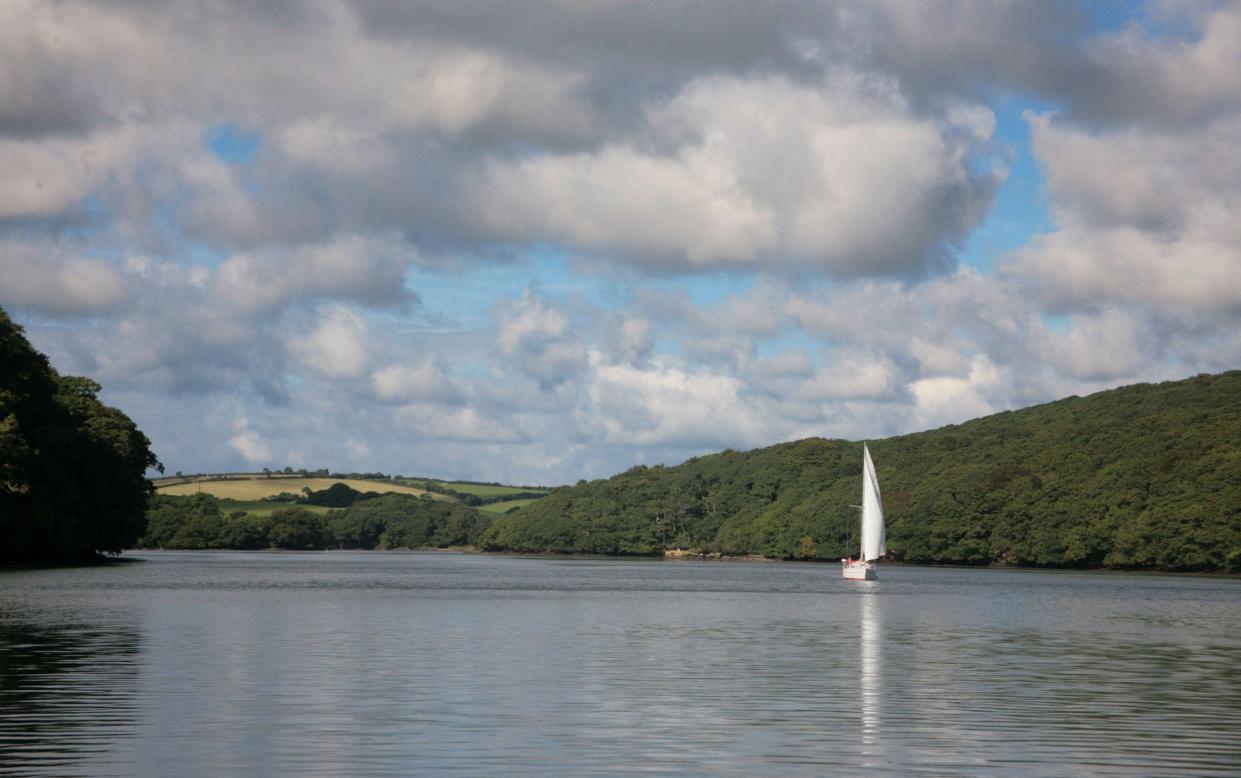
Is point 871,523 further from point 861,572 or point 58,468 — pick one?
point 58,468

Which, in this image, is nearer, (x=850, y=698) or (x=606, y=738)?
(x=606, y=738)

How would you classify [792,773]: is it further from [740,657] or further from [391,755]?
[740,657]

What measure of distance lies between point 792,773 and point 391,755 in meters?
6.74

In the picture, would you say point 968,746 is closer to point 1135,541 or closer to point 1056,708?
point 1056,708

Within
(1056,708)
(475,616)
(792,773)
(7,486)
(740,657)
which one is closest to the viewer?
(792,773)

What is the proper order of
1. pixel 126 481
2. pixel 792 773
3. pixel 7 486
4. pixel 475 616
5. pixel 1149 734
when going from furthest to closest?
pixel 126 481 < pixel 7 486 < pixel 475 616 < pixel 1149 734 < pixel 792 773

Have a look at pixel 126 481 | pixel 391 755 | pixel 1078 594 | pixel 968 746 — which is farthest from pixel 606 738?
pixel 126 481

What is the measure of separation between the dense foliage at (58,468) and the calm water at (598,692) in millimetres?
40459

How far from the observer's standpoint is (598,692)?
116ft

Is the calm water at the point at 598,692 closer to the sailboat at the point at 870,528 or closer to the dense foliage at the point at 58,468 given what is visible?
the dense foliage at the point at 58,468

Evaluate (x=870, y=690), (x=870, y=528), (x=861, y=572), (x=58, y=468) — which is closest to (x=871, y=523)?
(x=870, y=528)

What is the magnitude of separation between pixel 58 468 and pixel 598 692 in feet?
317

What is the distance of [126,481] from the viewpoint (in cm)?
14938

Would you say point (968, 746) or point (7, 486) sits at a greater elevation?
point (7, 486)
